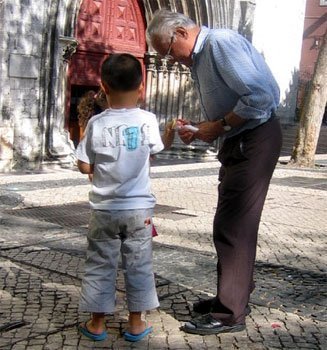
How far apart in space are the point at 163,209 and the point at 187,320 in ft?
13.7

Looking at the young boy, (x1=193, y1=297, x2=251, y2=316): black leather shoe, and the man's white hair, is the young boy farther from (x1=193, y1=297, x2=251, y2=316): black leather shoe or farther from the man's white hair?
(x1=193, y1=297, x2=251, y2=316): black leather shoe

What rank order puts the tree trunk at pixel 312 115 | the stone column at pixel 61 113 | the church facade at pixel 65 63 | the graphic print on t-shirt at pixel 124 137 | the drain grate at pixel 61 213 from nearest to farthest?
the graphic print on t-shirt at pixel 124 137 → the drain grate at pixel 61 213 → the church facade at pixel 65 63 → the stone column at pixel 61 113 → the tree trunk at pixel 312 115

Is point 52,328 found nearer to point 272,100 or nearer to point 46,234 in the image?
point 272,100

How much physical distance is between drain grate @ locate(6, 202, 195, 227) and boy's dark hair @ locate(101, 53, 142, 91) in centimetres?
353

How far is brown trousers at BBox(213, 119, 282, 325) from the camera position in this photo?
366 centimetres

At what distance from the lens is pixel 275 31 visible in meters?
20.5

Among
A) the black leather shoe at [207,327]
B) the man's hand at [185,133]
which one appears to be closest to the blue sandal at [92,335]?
the black leather shoe at [207,327]

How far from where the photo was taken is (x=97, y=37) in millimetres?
14125

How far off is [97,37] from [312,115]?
500cm

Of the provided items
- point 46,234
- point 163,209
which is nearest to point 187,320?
point 46,234

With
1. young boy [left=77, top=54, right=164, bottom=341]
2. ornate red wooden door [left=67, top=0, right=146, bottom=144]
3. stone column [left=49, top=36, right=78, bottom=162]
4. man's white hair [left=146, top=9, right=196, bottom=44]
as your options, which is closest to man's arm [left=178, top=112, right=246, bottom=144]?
young boy [left=77, top=54, right=164, bottom=341]

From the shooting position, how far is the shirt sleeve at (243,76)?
3508mm

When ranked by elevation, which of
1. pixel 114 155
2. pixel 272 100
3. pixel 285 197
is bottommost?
pixel 285 197

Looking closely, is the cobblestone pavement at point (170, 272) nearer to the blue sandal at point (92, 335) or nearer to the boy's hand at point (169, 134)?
the blue sandal at point (92, 335)
